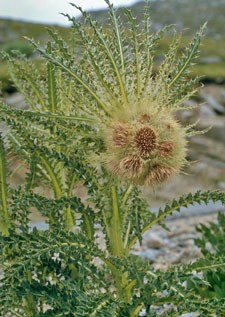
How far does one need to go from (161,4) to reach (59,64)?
5903 centimetres

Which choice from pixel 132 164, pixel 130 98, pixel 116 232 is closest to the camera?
pixel 132 164

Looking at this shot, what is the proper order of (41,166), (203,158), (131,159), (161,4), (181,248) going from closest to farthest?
(131,159) < (41,166) < (181,248) < (203,158) < (161,4)

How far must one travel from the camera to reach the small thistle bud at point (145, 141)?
2184 mm

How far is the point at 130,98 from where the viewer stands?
2299mm

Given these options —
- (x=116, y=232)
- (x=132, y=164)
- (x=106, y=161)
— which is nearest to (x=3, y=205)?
(x=116, y=232)

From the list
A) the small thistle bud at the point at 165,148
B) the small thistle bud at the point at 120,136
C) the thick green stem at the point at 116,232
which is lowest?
Answer: the thick green stem at the point at 116,232

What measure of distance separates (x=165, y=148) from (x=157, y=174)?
8cm

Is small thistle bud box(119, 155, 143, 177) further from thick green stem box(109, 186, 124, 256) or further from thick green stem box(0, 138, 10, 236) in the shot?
thick green stem box(0, 138, 10, 236)

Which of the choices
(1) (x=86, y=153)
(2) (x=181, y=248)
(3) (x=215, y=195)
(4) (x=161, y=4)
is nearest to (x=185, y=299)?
(3) (x=215, y=195)

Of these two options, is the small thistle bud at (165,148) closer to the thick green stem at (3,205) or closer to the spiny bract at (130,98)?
the spiny bract at (130,98)

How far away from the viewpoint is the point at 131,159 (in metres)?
2.18

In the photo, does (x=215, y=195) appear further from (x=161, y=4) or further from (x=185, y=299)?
(x=161, y=4)

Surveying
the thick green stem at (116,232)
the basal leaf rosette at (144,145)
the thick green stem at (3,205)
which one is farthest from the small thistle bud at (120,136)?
the thick green stem at (3,205)

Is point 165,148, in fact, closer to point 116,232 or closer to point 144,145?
point 144,145
